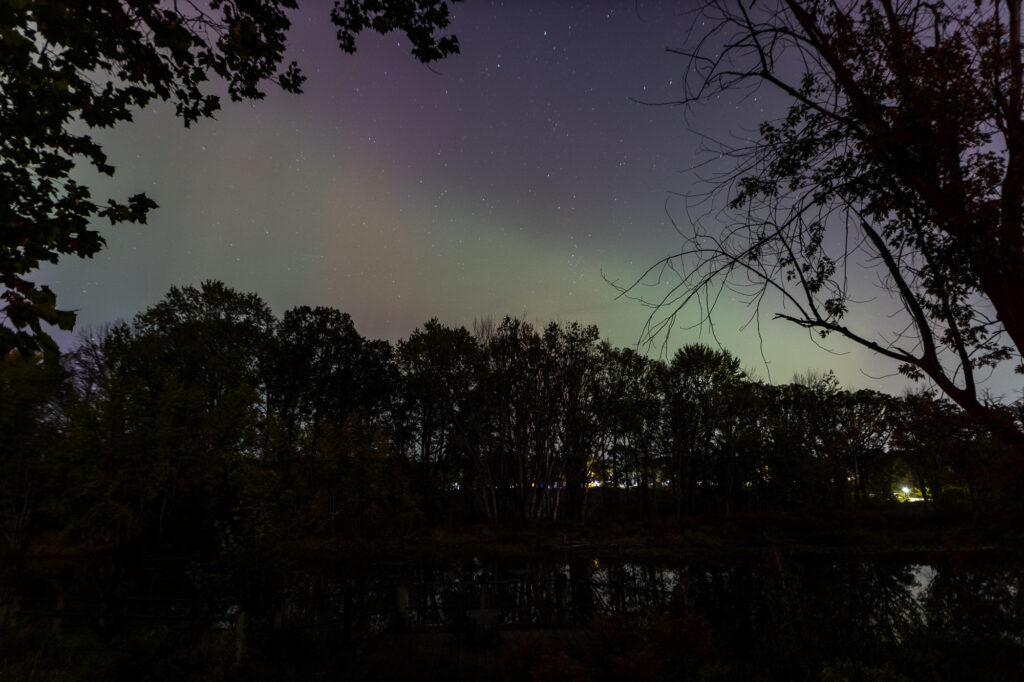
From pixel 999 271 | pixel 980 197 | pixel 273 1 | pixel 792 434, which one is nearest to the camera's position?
pixel 999 271

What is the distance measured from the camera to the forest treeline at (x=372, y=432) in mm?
31500

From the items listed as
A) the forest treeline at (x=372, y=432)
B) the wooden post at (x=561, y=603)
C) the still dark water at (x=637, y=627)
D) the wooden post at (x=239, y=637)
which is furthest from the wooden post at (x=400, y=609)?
the forest treeline at (x=372, y=432)

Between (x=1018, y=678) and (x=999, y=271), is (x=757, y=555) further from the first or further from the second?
(x=999, y=271)

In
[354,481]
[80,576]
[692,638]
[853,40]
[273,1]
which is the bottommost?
[80,576]

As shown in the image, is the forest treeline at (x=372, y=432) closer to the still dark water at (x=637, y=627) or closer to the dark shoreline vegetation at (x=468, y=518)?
the dark shoreline vegetation at (x=468, y=518)

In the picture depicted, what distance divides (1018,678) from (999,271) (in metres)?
8.84

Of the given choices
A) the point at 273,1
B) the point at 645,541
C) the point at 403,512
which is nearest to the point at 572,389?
the point at 645,541

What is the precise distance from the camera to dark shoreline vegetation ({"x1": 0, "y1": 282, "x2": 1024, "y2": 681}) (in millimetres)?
9008

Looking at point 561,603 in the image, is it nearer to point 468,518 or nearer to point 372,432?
point 372,432

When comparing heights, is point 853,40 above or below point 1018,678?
above

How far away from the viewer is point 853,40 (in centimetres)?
422

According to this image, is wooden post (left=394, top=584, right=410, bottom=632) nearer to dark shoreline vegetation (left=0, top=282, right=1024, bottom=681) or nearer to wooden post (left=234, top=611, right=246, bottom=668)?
dark shoreline vegetation (left=0, top=282, right=1024, bottom=681)

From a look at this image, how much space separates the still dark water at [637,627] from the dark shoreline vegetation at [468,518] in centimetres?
8

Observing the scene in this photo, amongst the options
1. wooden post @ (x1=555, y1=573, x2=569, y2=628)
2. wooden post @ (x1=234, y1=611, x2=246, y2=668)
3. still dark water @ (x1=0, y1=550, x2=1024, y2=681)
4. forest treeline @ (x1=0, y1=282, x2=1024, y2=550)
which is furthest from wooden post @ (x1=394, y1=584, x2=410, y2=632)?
forest treeline @ (x1=0, y1=282, x2=1024, y2=550)
